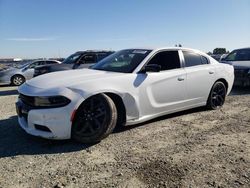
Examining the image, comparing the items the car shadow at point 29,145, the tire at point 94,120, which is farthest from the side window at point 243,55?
the car shadow at point 29,145

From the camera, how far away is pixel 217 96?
688cm

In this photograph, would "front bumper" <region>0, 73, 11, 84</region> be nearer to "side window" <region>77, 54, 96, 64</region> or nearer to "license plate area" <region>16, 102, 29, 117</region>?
"side window" <region>77, 54, 96, 64</region>

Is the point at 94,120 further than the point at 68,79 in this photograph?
No

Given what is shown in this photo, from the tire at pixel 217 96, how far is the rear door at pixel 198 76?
0.57ft

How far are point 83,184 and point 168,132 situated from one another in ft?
7.42

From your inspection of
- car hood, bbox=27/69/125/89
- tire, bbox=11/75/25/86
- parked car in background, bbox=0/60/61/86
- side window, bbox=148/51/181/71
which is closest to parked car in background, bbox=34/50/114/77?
parked car in background, bbox=0/60/61/86

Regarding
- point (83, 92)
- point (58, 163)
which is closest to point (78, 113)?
point (83, 92)

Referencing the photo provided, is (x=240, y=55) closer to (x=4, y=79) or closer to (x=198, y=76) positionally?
(x=198, y=76)

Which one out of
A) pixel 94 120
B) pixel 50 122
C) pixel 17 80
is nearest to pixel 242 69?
pixel 94 120

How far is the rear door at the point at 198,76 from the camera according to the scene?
19.9 feet

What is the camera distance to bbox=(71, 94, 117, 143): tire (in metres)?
4.46

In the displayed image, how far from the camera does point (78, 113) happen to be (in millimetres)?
4449

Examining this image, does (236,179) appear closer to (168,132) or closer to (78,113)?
(168,132)

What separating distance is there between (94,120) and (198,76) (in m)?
2.76
